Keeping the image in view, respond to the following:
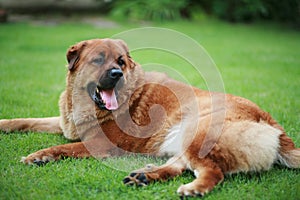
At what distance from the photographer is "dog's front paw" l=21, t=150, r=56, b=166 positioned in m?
3.39

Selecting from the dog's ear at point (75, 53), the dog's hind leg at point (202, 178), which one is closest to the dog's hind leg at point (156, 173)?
the dog's hind leg at point (202, 178)

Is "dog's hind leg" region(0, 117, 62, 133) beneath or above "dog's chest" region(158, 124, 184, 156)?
beneath

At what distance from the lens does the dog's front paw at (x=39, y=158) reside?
11.1ft

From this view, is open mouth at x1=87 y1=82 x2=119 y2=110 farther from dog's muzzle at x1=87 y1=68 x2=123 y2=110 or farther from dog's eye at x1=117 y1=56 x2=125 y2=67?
dog's eye at x1=117 y1=56 x2=125 y2=67

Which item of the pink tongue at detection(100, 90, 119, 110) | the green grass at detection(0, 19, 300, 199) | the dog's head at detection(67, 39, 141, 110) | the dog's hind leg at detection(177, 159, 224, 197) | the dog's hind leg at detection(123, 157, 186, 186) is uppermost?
the dog's head at detection(67, 39, 141, 110)

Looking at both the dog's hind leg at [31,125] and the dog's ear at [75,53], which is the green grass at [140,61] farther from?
the dog's ear at [75,53]

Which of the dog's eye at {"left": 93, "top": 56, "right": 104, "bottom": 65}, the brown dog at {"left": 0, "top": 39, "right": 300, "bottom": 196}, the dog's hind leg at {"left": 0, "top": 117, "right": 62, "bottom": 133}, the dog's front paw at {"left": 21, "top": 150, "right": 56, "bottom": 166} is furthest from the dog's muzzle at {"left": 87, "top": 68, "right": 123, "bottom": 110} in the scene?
the dog's hind leg at {"left": 0, "top": 117, "right": 62, "bottom": 133}

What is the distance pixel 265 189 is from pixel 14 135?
8.38 ft

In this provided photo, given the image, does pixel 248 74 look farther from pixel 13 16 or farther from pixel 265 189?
pixel 13 16

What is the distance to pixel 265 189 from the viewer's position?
3.12 metres

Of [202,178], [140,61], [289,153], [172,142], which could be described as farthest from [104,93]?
[140,61]

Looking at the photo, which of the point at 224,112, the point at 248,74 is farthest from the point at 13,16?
the point at 224,112

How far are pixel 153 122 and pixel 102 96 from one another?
56 cm

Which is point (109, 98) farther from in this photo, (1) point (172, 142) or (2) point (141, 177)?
(2) point (141, 177)
